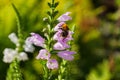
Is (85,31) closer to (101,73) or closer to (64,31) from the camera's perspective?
(101,73)

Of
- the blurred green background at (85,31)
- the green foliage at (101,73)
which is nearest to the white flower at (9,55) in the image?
the blurred green background at (85,31)

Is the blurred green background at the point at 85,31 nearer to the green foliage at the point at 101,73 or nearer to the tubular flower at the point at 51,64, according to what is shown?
the green foliage at the point at 101,73

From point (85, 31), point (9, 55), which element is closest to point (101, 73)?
point (85, 31)

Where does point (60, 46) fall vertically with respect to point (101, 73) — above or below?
below

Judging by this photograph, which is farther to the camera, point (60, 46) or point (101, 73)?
A: point (101, 73)

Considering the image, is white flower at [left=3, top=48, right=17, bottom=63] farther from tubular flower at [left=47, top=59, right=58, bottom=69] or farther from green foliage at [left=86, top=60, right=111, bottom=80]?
green foliage at [left=86, top=60, right=111, bottom=80]

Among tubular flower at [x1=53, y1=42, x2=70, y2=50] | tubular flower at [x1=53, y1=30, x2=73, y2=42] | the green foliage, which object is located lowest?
tubular flower at [x1=53, y1=42, x2=70, y2=50]

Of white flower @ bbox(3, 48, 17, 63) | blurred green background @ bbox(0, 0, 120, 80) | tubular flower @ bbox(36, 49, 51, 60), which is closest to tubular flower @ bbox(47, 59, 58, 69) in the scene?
tubular flower @ bbox(36, 49, 51, 60)

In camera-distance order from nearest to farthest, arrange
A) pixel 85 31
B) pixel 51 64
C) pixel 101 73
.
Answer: pixel 51 64 < pixel 101 73 < pixel 85 31
